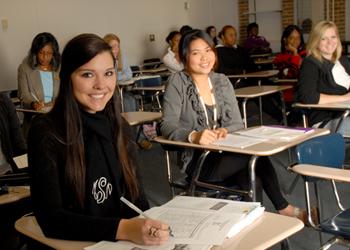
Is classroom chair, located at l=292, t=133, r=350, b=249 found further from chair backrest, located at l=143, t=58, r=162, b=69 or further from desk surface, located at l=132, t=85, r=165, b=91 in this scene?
chair backrest, located at l=143, t=58, r=162, b=69

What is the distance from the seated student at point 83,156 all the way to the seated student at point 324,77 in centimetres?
241

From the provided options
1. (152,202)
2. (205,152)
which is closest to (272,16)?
(152,202)

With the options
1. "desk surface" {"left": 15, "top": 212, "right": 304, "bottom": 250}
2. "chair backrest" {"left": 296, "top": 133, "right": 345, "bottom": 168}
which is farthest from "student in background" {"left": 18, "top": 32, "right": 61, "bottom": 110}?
"desk surface" {"left": 15, "top": 212, "right": 304, "bottom": 250}

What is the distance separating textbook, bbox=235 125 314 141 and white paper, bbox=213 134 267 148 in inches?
1.9

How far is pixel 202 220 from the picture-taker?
1.29 m

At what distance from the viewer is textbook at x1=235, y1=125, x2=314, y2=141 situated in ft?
8.06

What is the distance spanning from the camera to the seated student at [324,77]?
3.62m

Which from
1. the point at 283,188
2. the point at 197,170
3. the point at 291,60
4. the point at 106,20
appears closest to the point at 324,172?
the point at 197,170

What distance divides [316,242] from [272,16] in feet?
28.4

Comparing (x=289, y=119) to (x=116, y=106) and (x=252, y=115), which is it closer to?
(x=252, y=115)

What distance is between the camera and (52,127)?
142 centimetres

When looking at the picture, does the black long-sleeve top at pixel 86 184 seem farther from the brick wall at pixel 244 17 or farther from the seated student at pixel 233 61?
the brick wall at pixel 244 17

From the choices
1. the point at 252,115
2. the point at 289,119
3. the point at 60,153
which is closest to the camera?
the point at 60,153

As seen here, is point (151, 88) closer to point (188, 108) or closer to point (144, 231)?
point (188, 108)
